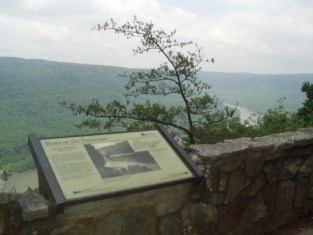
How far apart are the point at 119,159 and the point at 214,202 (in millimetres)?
894

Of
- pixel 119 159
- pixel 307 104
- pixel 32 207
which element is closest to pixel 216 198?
pixel 119 159

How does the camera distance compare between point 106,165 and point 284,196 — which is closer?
point 106,165

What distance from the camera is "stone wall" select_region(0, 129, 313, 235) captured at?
2.07 m

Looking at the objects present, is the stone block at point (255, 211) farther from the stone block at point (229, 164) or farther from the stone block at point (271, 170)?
the stone block at point (229, 164)

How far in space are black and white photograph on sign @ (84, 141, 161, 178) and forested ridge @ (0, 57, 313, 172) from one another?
789 centimetres

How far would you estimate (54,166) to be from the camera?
84.5 inches

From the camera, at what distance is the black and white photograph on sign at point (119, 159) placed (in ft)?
7.54

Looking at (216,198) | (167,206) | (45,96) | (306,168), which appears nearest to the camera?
(167,206)

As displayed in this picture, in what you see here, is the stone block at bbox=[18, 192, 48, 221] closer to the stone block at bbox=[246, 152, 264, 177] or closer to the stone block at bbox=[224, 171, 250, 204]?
the stone block at bbox=[224, 171, 250, 204]

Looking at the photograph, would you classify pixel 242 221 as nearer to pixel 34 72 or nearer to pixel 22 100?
pixel 22 100

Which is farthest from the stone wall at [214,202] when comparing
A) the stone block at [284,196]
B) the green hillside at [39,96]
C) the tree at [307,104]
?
the green hillside at [39,96]

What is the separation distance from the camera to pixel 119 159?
7.84 feet

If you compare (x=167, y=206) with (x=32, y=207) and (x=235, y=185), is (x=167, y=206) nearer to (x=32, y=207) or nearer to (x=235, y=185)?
(x=235, y=185)

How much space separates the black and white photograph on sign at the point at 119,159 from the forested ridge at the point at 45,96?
25.9 ft
